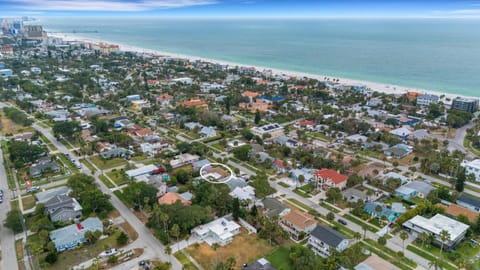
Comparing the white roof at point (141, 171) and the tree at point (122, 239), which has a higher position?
the white roof at point (141, 171)

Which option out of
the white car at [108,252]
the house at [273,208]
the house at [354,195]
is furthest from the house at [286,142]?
the white car at [108,252]

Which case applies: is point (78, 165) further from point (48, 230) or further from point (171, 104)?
point (171, 104)

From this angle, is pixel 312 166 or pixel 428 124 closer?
pixel 312 166

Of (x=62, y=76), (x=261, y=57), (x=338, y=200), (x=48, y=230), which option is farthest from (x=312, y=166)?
(x=261, y=57)

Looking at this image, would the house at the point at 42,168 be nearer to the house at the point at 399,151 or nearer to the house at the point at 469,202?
the house at the point at 399,151

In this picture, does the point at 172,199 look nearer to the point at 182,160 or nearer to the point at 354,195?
the point at 182,160

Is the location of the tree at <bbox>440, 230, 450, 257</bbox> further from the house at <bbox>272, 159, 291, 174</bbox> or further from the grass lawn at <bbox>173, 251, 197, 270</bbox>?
the grass lawn at <bbox>173, 251, 197, 270</bbox>
